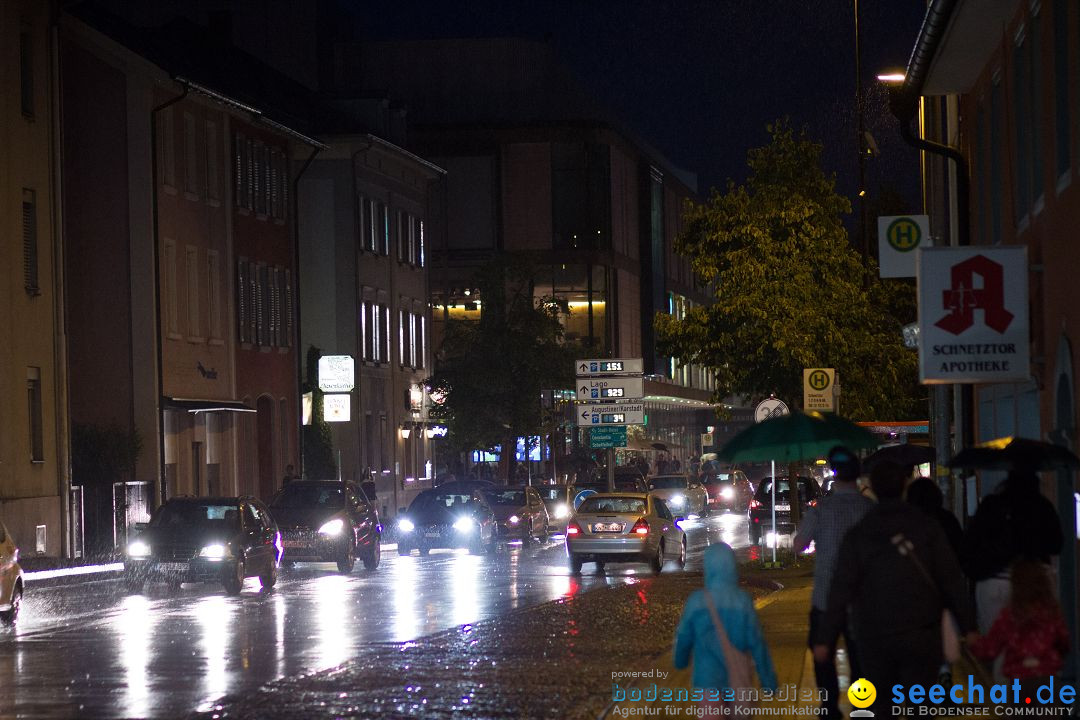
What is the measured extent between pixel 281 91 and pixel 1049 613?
58.1 metres

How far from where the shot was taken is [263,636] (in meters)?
20.2

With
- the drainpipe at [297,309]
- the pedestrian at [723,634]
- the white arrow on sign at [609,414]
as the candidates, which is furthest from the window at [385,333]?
the pedestrian at [723,634]

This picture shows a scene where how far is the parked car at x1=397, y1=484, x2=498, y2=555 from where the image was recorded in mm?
41844

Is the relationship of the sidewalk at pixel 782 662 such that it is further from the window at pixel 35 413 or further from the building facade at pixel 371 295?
the building facade at pixel 371 295

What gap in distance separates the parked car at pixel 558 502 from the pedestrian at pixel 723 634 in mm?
43022

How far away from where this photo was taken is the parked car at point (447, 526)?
41.8 m

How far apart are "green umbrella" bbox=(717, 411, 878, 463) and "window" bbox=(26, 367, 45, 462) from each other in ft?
90.4

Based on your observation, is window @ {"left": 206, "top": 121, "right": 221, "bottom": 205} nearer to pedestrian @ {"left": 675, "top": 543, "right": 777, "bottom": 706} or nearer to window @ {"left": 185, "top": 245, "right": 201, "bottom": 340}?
window @ {"left": 185, "top": 245, "right": 201, "bottom": 340}

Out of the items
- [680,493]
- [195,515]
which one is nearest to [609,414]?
[680,493]

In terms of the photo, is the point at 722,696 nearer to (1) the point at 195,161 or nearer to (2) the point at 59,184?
(2) the point at 59,184

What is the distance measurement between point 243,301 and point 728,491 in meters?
23.5

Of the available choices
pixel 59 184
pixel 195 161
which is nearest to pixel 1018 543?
pixel 59 184

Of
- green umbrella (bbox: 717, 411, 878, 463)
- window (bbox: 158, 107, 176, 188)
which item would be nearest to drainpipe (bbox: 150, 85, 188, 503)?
window (bbox: 158, 107, 176, 188)

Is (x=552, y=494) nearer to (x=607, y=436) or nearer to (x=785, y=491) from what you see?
(x=607, y=436)
